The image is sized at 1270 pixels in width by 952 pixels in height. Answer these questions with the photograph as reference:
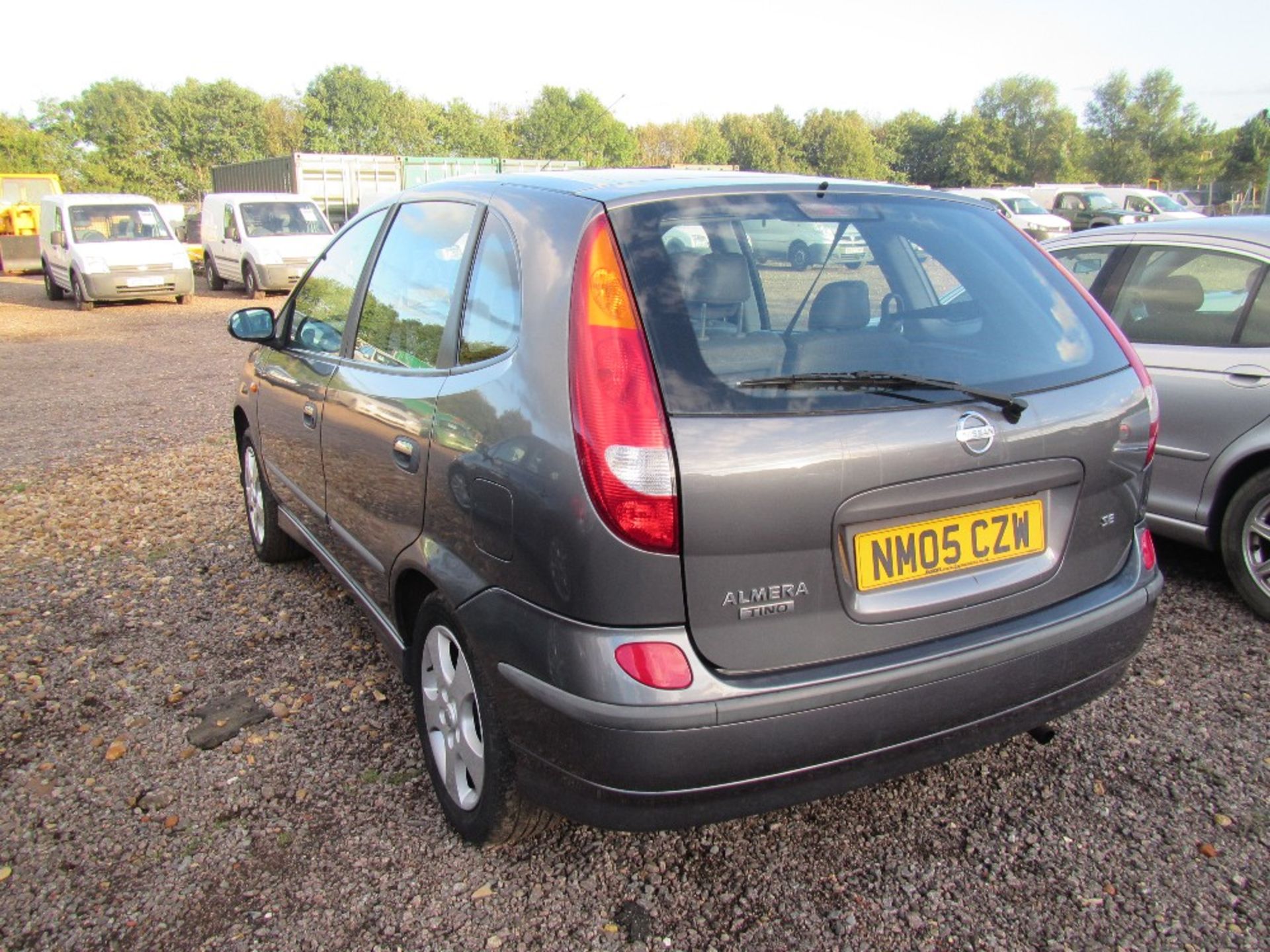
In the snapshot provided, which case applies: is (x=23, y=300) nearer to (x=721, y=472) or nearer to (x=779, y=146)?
A: (x=721, y=472)

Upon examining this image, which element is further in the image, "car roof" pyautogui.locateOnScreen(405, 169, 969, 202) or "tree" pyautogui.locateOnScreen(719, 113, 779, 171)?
"tree" pyautogui.locateOnScreen(719, 113, 779, 171)

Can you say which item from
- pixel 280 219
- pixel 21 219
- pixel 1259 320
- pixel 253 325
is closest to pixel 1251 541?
pixel 1259 320

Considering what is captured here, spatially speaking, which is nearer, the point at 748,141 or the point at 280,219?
the point at 280,219

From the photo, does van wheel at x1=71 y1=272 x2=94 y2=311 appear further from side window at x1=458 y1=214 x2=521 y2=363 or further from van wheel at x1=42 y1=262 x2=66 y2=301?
side window at x1=458 y1=214 x2=521 y2=363

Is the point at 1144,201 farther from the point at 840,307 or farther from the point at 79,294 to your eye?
the point at 840,307

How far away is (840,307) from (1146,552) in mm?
1126

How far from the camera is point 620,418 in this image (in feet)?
6.37

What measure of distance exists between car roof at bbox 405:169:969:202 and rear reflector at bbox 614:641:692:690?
3.32 ft

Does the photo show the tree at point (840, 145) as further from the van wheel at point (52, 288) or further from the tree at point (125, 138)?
the van wheel at point (52, 288)

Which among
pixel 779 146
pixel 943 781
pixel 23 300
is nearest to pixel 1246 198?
pixel 779 146

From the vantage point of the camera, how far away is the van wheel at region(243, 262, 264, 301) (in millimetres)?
18891

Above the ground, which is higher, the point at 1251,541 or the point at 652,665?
the point at 652,665

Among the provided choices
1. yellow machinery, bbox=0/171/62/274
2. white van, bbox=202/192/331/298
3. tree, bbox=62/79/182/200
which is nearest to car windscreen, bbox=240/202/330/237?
white van, bbox=202/192/331/298

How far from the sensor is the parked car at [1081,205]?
32875mm
